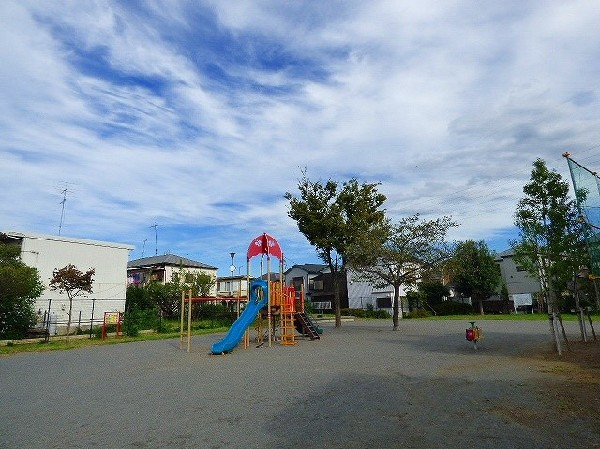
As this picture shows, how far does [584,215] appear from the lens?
9.68 m

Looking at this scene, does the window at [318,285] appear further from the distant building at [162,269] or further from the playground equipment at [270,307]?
the playground equipment at [270,307]

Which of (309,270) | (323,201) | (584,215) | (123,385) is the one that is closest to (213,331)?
(323,201)

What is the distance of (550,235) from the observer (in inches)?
459

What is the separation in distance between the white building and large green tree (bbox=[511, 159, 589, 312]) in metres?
22.5

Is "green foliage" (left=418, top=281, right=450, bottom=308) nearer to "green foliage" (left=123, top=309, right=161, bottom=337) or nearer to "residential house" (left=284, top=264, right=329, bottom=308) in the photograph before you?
"residential house" (left=284, top=264, right=329, bottom=308)

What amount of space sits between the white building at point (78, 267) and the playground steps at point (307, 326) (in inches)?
503

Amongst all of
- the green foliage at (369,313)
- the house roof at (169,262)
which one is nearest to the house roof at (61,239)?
the house roof at (169,262)

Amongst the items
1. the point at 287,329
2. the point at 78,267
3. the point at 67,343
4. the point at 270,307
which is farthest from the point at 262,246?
the point at 78,267

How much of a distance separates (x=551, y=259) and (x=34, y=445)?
12.2m

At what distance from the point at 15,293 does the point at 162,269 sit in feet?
Answer: 70.0

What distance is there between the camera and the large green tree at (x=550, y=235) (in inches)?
448

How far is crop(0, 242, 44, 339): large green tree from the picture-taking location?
18.5 m

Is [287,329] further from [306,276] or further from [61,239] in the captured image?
[306,276]

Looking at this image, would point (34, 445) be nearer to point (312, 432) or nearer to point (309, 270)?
point (312, 432)
